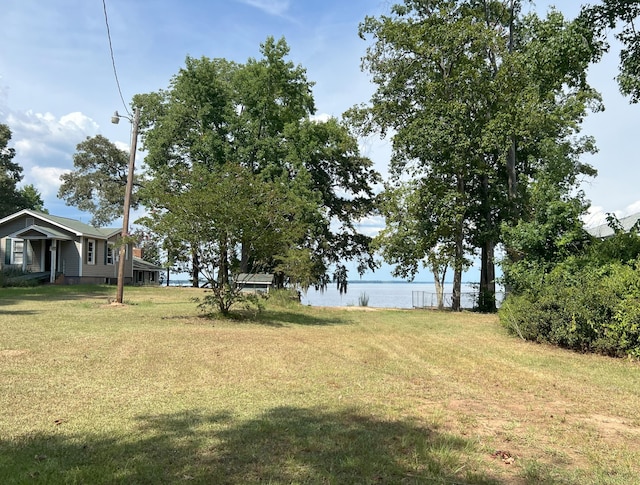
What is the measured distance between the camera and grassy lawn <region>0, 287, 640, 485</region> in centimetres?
348

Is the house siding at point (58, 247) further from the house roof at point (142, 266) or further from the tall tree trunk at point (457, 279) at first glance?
the tall tree trunk at point (457, 279)

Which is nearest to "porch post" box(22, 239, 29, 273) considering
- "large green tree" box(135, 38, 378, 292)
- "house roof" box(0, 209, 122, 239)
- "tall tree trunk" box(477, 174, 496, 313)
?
"house roof" box(0, 209, 122, 239)

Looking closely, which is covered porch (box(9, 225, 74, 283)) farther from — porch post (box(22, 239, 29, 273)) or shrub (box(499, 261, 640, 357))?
shrub (box(499, 261, 640, 357))

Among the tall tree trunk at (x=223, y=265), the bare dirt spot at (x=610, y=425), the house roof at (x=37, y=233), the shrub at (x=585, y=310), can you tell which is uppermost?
the house roof at (x=37, y=233)

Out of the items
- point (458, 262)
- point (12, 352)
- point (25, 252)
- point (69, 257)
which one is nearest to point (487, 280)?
point (458, 262)

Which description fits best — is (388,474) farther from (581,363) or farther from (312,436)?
(581,363)

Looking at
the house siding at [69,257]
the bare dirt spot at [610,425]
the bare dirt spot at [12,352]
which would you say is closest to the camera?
the bare dirt spot at [610,425]

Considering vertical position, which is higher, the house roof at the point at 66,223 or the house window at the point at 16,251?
the house roof at the point at 66,223

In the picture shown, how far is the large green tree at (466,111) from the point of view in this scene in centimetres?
2028

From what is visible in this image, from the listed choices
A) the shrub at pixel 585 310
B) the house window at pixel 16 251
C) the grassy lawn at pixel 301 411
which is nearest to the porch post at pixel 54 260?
the house window at pixel 16 251

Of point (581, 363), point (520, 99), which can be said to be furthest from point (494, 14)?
point (581, 363)

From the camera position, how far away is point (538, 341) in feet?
35.0

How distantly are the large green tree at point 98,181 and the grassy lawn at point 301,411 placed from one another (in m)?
30.9

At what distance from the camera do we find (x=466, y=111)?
2105 cm
